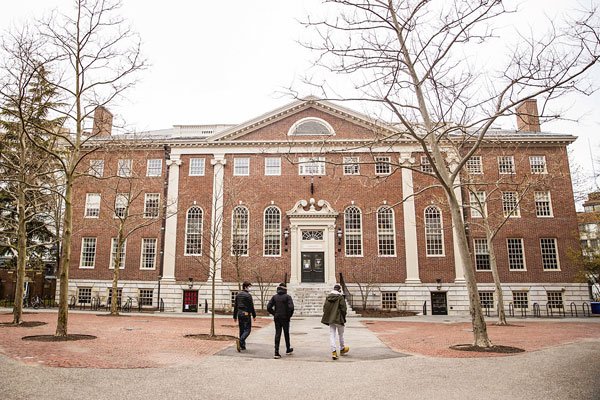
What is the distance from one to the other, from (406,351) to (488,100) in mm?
7254

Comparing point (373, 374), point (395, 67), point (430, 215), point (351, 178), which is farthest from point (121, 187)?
point (373, 374)

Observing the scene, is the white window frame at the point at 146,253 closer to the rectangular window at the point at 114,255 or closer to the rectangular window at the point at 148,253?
the rectangular window at the point at 148,253

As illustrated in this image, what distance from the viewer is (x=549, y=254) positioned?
2827 centimetres

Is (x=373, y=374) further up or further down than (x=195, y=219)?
further down

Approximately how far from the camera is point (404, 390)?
7.02 meters

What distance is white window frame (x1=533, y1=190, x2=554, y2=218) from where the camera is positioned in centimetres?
2888

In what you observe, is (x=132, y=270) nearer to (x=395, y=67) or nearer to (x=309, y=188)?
(x=309, y=188)

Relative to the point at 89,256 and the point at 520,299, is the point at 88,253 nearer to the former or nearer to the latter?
the point at 89,256

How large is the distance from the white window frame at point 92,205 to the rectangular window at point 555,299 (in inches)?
1236

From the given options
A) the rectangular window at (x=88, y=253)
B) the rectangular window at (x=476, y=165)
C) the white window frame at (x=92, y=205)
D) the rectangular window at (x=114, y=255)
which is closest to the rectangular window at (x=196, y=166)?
the rectangular window at (x=114, y=255)

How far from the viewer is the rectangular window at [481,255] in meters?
28.2

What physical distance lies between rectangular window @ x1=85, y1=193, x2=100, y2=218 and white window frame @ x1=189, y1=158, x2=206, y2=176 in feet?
24.0

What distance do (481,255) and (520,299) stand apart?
11.8 ft

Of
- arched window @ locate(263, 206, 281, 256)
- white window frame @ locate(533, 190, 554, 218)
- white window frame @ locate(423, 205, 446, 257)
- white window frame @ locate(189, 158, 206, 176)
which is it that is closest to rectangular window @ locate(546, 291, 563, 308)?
white window frame @ locate(533, 190, 554, 218)
